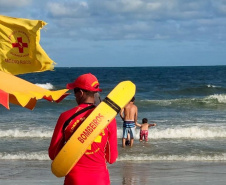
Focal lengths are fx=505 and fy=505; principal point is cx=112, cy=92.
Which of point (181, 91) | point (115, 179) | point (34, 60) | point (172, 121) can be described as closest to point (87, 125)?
point (34, 60)

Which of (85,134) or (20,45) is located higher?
(20,45)

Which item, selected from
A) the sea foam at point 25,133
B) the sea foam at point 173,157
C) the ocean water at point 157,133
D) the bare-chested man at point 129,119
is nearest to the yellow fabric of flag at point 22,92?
the ocean water at point 157,133

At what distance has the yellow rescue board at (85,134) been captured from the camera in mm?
3703

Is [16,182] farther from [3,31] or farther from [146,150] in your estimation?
[146,150]

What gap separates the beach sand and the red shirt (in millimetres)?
4689

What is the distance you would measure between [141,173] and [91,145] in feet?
18.6

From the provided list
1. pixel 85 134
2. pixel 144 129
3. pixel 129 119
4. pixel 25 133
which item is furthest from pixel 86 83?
pixel 25 133

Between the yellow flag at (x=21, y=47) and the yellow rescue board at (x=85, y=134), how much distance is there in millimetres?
2350

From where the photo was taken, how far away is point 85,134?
12.2 ft

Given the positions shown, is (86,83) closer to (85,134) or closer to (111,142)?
(85,134)

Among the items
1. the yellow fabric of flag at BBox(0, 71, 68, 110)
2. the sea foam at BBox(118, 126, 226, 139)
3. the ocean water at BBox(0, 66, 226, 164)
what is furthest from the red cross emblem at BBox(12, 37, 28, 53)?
the sea foam at BBox(118, 126, 226, 139)

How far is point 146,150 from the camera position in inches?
491

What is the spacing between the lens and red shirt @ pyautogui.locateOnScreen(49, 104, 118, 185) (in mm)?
3840

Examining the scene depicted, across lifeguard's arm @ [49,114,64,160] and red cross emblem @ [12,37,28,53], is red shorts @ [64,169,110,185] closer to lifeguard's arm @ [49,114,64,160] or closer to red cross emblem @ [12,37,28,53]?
lifeguard's arm @ [49,114,64,160]
